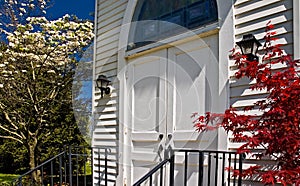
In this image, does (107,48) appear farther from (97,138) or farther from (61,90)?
(61,90)

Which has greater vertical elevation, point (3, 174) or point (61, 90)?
point (61, 90)

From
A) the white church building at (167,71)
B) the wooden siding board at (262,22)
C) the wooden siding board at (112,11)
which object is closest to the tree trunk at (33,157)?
the white church building at (167,71)

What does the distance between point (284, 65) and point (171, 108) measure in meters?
1.44

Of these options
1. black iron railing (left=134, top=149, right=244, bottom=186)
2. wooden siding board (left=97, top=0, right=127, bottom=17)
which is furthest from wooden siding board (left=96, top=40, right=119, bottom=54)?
black iron railing (left=134, top=149, right=244, bottom=186)

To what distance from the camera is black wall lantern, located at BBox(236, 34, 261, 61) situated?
2.79 meters

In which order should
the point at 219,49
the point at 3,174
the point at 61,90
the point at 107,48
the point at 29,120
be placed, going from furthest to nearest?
the point at 3,174 < the point at 61,90 < the point at 29,120 < the point at 107,48 < the point at 219,49

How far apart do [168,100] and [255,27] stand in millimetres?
1344

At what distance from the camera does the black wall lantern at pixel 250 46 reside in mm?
2785

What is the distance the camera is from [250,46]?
2807 millimetres

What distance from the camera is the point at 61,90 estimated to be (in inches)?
307

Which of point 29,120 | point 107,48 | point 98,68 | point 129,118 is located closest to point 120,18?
point 107,48

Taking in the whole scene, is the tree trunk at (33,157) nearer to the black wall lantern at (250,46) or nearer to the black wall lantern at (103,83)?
the black wall lantern at (103,83)

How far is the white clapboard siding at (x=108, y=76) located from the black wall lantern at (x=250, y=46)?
7.58 feet

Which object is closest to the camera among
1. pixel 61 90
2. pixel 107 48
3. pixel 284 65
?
pixel 284 65
